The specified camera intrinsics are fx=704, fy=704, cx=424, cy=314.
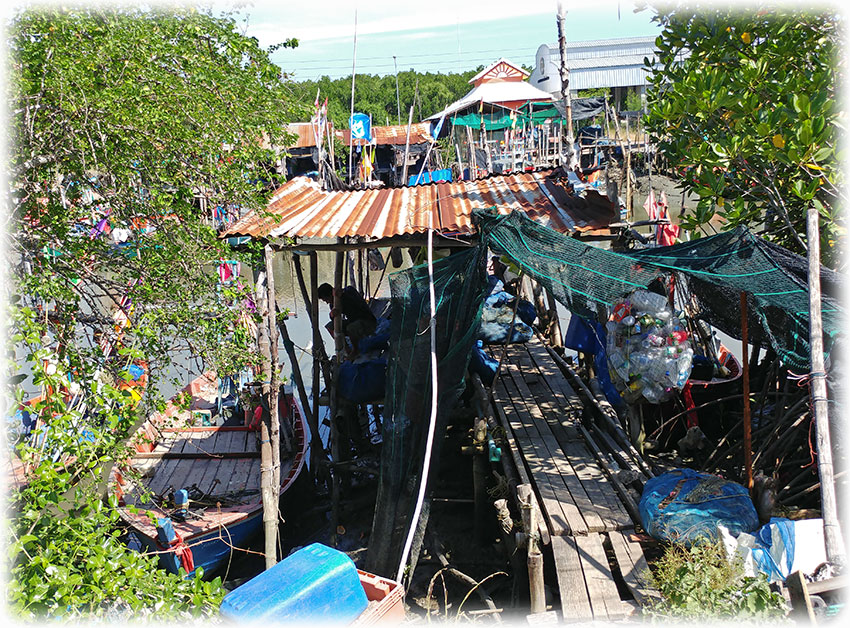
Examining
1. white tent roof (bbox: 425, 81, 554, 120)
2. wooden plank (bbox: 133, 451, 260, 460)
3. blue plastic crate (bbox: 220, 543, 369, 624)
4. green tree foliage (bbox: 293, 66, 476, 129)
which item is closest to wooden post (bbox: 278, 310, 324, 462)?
wooden plank (bbox: 133, 451, 260, 460)

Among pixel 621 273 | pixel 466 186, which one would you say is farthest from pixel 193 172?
pixel 466 186

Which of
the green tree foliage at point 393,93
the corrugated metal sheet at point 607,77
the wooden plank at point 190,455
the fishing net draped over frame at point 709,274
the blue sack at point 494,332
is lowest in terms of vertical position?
the wooden plank at point 190,455

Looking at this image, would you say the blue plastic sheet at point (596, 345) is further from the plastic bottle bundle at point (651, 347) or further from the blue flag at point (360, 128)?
the blue flag at point (360, 128)

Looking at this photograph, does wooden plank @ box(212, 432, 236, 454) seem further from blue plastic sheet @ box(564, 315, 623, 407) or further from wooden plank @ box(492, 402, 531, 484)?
blue plastic sheet @ box(564, 315, 623, 407)

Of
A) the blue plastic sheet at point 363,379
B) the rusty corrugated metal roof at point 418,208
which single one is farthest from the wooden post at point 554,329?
the blue plastic sheet at point 363,379

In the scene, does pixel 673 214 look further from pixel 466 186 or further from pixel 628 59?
pixel 466 186

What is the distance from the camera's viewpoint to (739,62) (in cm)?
621

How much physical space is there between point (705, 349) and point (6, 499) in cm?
733

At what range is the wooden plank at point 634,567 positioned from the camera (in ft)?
13.6

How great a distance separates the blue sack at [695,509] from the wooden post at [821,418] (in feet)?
2.40

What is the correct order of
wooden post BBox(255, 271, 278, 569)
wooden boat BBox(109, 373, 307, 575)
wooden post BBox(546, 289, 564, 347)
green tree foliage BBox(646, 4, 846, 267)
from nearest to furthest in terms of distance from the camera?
1. green tree foliage BBox(646, 4, 846, 267)
2. wooden post BBox(255, 271, 278, 569)
3. wooden boat BBox(109, 373, 307, 575)
4. wooden post BBox(546, 289, 564, 347)

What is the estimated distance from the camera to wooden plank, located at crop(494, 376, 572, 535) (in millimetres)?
5023

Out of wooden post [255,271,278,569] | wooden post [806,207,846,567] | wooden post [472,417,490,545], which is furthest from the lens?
wooden post [472,417,490,545]

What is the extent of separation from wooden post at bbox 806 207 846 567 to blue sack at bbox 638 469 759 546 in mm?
733
